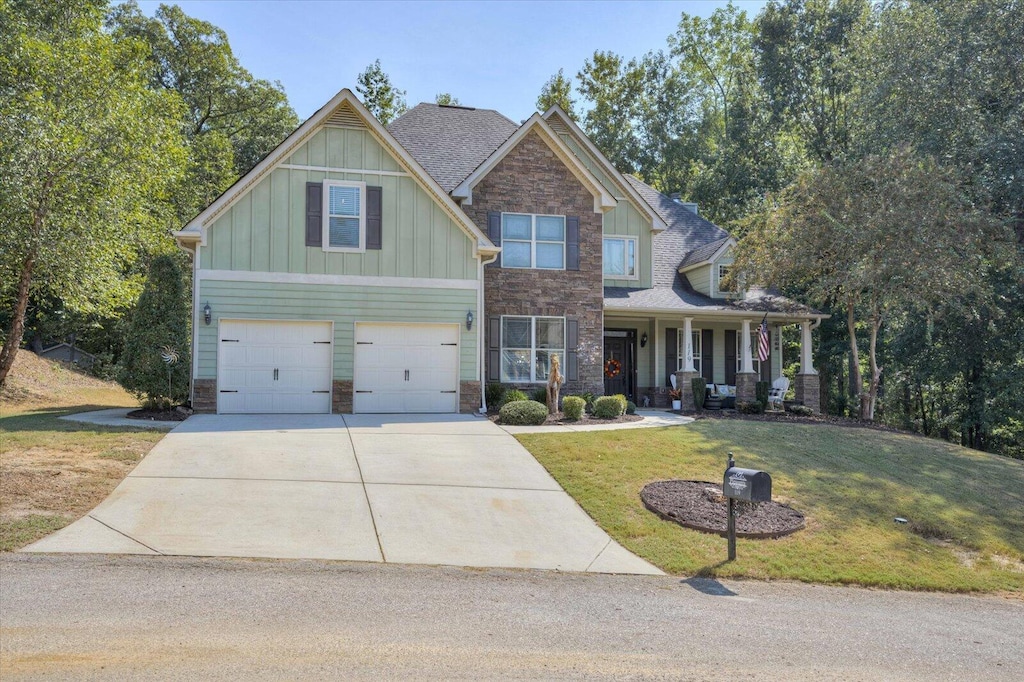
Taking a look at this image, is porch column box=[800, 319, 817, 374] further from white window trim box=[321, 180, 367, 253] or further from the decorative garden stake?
white window trim box=[321, 180, 367, 253]

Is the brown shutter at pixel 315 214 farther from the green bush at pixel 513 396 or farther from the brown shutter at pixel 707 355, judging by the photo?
the brown shutter at pixel 707 355

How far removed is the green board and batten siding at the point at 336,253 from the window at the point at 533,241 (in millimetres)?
1934

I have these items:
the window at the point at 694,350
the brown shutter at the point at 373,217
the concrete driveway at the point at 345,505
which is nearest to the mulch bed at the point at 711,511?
the concrete driveway at the point at 345,505

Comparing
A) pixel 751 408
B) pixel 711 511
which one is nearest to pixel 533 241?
pixel 751 408

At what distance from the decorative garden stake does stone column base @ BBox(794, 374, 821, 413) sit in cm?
825

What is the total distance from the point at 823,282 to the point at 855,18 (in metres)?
16.8

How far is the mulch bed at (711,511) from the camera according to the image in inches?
364

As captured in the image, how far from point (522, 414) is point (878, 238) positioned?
1030cm

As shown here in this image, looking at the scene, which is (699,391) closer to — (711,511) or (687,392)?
(687,392)

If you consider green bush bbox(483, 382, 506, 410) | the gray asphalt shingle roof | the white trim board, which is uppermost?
the gray asphalt shingle roof

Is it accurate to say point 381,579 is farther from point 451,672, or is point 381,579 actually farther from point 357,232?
point 357,232

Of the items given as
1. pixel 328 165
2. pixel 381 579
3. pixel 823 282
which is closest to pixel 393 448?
pixel 381 579

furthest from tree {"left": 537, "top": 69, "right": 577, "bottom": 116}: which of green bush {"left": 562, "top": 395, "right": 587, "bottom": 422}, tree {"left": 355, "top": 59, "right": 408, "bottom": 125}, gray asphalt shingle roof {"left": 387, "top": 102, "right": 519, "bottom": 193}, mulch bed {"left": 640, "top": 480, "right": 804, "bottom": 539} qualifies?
mulch bed {"left": 640, "top": 480, "right": 804, "bottom": 539}

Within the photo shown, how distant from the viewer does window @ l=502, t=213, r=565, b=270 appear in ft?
61.4
